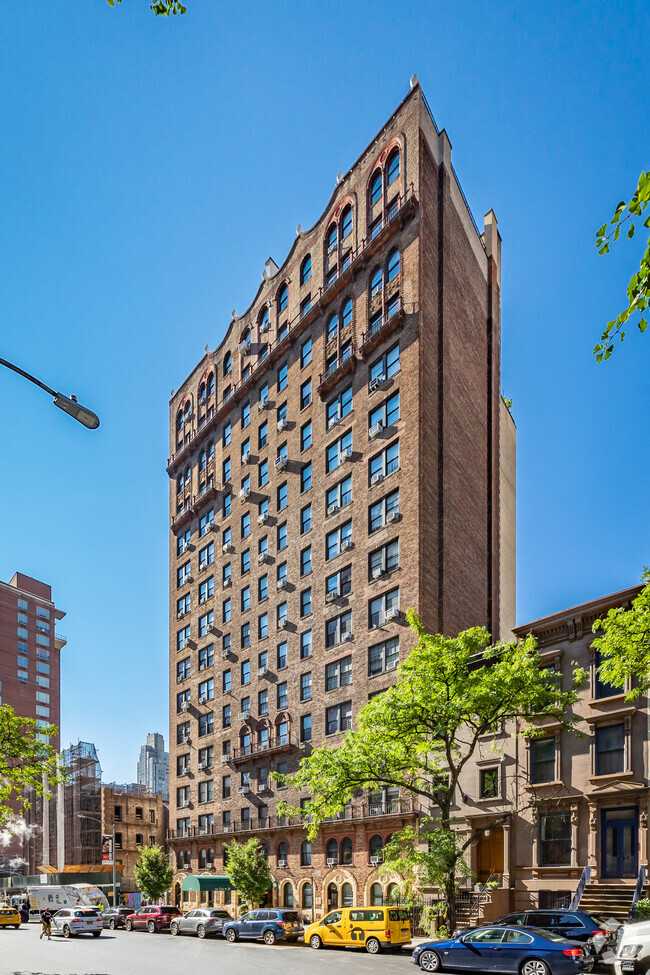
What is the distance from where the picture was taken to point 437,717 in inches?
1204

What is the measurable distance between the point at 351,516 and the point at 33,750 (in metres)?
22.8

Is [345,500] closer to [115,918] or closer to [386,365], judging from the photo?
[386,365]

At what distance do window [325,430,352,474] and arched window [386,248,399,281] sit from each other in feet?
31.9

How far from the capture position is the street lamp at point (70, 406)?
36.1ft

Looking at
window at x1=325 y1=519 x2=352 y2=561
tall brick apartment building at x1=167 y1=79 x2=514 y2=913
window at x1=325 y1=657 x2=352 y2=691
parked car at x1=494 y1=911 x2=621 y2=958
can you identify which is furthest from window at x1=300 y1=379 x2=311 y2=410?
parked car at x1=494 y1=911 x2=621 y2=958

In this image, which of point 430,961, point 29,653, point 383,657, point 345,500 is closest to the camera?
point 430,961

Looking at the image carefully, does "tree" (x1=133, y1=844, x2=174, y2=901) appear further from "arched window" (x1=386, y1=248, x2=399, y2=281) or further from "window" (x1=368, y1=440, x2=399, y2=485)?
"arched window" (x1=386, y1=248, x2=399, y2=281)

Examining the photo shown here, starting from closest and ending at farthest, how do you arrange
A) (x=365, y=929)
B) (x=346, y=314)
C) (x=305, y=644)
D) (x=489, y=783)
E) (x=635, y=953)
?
1. (x=635, y=953)
2. (x=365, y=929)
3. (x=489, y=783)
4. (x=305, y=644)
5. (x=346, y=314)

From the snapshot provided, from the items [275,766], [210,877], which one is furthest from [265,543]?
[210,877]

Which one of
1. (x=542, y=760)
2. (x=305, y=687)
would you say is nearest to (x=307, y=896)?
(x=305, y=687)

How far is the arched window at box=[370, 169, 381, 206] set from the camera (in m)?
55.0

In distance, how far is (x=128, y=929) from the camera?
5459 centimetres

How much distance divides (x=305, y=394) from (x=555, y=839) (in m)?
34.2

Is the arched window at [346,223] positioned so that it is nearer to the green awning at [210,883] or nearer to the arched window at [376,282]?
the arched window at [376,282]
